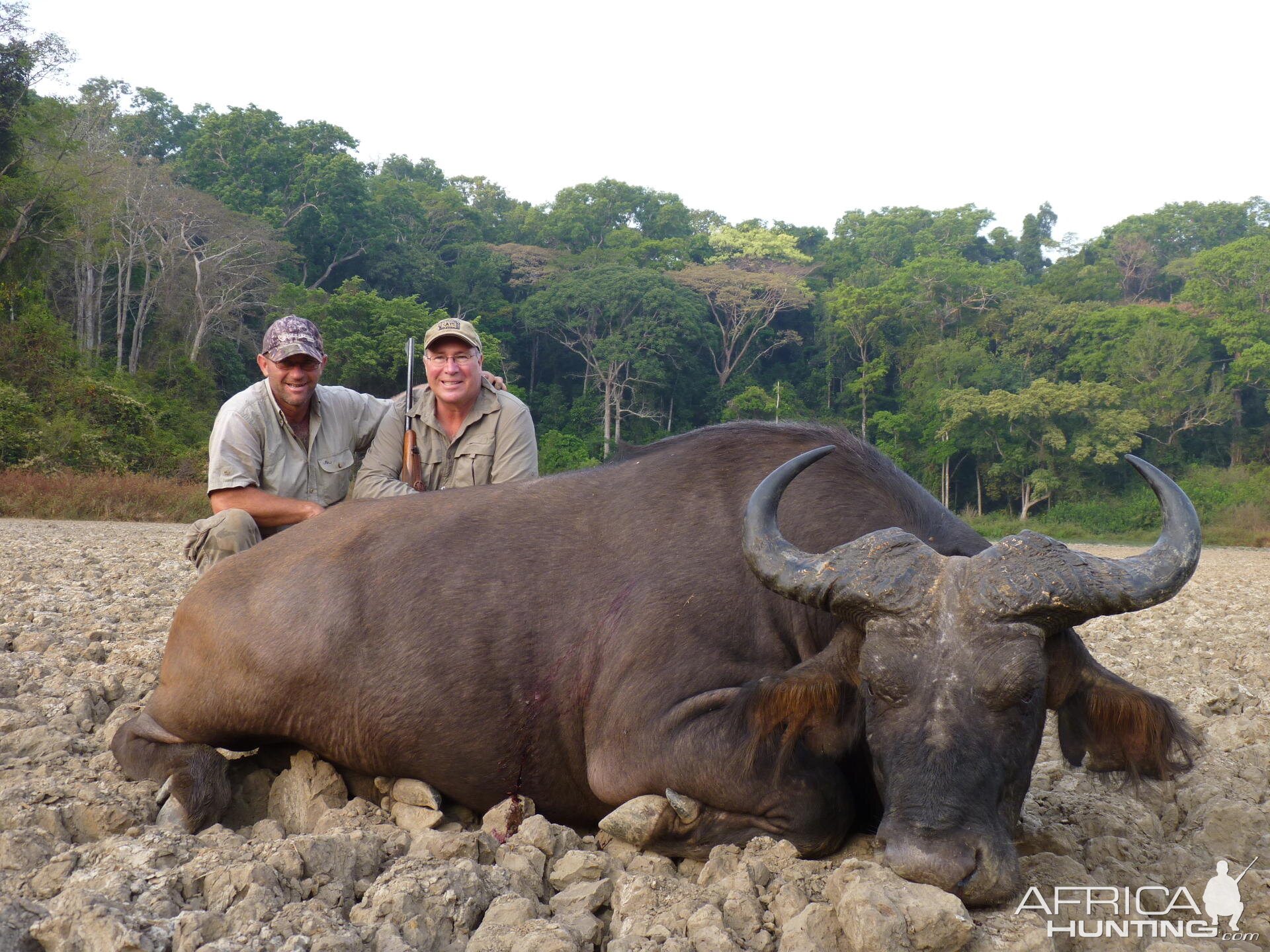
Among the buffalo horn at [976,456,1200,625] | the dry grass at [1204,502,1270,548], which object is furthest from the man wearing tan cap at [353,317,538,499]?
the dry grass at [1204,502,1270,548]

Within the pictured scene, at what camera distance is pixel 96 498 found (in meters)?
23.8

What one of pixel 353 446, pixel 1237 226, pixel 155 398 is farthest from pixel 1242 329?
pixel 353 446

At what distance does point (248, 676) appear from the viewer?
4.42 metres

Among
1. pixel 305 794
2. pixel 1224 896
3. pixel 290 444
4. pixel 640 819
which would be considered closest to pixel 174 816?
pixel 305 794

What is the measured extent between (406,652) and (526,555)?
63cm

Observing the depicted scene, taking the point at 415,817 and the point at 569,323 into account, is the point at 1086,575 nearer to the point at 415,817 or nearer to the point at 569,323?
the point at 415,817

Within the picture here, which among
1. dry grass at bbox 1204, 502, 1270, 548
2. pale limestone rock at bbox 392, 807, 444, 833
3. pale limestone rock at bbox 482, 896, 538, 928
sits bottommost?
dry grass at bbox 1204, 502, 1270, 548

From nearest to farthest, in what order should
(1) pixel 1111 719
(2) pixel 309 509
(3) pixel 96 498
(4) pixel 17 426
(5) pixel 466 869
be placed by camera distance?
1. (5) pixel 466 869
2. (1) pixel 1111 719
3. (2) pixel 309 509
4. (3) pixel 96 498
5. (4) pixel 17 426

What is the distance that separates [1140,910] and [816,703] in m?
1.18

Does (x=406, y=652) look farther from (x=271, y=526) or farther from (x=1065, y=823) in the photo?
(x=1065, y=823)

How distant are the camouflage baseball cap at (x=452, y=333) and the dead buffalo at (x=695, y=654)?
5.32 ft

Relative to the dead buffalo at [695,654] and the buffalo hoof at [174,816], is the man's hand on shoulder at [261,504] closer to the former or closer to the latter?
the dead buffalo at [695,654]

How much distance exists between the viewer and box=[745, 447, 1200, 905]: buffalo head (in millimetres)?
3211

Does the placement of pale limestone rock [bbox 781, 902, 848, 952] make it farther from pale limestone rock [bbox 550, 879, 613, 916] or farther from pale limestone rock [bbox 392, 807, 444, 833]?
pale limestone rock [bbox 392, 807, 444, 833]
